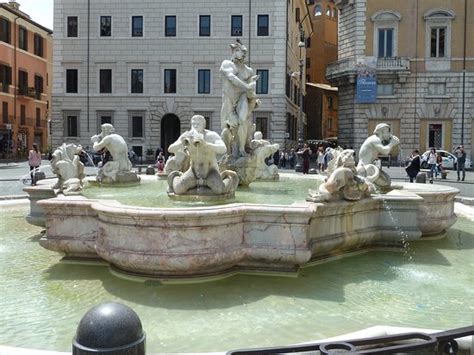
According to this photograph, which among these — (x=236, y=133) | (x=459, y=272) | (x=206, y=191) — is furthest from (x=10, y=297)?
(x=236, y=133)

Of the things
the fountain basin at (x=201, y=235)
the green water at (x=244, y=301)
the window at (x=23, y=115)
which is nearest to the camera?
the green water at (x=244, y=301)

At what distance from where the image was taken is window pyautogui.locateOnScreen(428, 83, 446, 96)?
34438mm

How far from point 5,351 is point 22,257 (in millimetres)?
3784

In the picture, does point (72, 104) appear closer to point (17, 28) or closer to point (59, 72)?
point (59, 72)

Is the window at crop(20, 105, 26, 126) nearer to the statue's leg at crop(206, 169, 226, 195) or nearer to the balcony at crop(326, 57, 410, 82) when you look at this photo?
the balcony at crop(326, 57, 410, 82)

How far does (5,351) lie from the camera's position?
3656 millimetres

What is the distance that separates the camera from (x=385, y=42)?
34875 millimetres

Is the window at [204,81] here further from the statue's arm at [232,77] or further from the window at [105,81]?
the statue's arm at [232,77]

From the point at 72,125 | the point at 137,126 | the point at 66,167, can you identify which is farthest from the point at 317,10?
the point at 66,167

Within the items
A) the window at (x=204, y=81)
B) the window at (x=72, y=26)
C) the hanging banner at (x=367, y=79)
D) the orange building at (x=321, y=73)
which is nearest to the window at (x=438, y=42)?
the hanging banner at (x=367, y=79)

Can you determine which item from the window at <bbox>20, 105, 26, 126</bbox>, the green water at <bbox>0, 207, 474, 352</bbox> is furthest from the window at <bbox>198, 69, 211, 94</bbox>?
the green water at <bbox>0, 207, 474, 352</bbox>

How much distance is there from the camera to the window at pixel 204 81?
37219 millimetres

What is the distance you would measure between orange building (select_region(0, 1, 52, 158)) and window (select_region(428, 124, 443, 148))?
28.6 m

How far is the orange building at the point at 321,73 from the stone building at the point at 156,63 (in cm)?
2372
